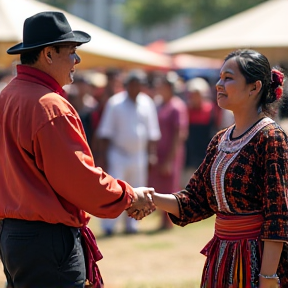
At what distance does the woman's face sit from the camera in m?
4.04

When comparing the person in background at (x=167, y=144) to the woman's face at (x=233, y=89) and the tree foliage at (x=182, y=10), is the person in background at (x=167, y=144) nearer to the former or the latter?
the woman's face at (x=233, y=89)

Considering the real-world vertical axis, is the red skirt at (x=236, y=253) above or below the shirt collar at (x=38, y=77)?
below

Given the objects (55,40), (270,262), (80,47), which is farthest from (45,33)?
(80,47)

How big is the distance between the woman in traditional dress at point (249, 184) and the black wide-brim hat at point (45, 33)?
0.86 m

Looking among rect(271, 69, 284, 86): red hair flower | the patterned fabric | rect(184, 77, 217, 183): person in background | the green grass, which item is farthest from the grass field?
rect(271, 69, 284, 86): red hair flower

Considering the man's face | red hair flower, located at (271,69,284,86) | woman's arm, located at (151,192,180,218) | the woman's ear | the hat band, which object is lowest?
woman's arm, located at (151,192,180,218)

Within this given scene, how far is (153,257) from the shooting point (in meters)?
8.74

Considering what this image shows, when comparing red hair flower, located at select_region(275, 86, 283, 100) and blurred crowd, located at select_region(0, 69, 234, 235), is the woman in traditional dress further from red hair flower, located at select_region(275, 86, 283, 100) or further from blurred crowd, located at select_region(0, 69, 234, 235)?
blurred crowd, located at select_region(0, 69, 234, 235)

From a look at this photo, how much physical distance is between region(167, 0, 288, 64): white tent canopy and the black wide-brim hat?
219 inches

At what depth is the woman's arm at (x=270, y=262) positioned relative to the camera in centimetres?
382

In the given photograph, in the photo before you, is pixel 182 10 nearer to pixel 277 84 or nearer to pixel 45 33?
pixel 277 84

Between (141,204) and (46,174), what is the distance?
70 cm

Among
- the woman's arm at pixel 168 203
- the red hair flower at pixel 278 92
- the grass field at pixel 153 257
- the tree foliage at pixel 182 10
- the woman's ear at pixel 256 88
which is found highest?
the woman's ear at pixel 256 88

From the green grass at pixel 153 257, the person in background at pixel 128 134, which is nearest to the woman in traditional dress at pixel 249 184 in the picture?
the green grass at pixel 153 257
